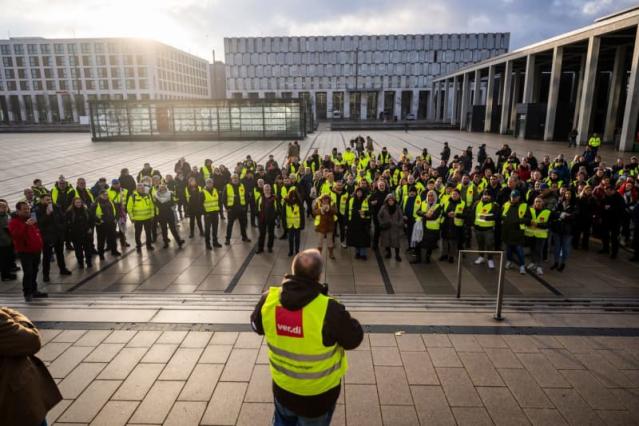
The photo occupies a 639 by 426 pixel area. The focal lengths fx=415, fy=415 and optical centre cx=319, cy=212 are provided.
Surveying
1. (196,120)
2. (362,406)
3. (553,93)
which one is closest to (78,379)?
(362,406)

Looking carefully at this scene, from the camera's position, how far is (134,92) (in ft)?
311

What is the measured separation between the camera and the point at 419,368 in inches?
191

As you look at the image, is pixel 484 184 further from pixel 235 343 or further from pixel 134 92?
pixel 134 92

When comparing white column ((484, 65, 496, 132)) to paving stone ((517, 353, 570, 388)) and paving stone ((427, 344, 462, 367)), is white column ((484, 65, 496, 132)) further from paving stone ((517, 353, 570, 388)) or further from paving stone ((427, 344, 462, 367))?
paving stone ((427, 344, 462, 367))

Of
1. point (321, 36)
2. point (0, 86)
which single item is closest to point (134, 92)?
point (0, 86)

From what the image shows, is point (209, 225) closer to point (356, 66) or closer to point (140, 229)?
point (140, 229)

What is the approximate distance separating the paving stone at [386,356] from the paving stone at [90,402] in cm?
295

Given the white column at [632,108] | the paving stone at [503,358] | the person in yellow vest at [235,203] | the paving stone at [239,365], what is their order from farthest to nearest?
the white column at [632,108] → the person in yellow vest at [235,203] → the paving stone at [503,358] → the paving stone at [239,365]

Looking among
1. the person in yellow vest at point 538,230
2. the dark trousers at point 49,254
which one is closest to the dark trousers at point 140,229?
the dark trousers at point 49,254

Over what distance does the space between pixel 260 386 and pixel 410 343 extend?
2.04 meters

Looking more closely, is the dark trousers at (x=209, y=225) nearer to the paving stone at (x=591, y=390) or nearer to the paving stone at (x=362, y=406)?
the paving stone at (x=362, y=406)

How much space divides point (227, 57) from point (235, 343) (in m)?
102

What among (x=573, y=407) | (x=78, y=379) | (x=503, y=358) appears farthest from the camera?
(x=503, y=358)

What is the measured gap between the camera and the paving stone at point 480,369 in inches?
181
